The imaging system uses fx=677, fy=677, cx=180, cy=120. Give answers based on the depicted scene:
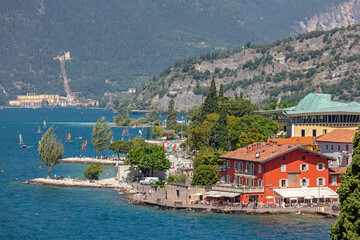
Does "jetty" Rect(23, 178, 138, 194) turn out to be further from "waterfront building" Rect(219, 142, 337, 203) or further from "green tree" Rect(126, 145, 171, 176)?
"waterfront building" Rect(219, 142, 337, 203)

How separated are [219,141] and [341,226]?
7753 cm

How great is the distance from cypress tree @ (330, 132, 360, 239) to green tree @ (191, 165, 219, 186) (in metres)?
52.7

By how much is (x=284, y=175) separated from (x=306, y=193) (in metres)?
3.66

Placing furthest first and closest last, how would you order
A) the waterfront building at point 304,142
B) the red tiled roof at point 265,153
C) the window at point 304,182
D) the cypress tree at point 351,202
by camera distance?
the waterfront building at point 304,142, the window at point 304,182, the red tiled roof at point 265,153, the cypress tree at point 351,202

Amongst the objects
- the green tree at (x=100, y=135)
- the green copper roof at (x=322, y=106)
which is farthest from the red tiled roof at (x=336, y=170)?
the green tree at (x=100, y=135)

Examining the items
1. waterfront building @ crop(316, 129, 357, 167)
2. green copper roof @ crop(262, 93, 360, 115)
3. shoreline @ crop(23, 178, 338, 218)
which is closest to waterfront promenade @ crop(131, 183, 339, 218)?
shoreline @ crop(23, 178, 338, 218)

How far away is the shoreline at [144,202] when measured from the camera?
82.7 metres

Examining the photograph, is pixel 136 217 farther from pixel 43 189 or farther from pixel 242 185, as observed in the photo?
pixel 43 189

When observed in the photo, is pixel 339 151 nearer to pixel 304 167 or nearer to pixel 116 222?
pixel 304 167

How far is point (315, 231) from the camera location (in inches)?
2928

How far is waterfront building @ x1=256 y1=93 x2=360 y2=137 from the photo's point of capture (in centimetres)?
11550

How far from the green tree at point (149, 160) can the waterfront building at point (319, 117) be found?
2653 centimetres

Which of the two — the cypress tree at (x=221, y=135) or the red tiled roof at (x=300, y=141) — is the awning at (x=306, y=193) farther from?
the cypress tree at (x=221, y=135)

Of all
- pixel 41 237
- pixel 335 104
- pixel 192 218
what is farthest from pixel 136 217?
pixel 335 104
